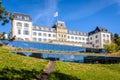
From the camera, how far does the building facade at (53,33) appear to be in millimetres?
A: 113312

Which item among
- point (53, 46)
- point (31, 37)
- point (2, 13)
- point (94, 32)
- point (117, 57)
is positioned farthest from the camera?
point (94, 32)

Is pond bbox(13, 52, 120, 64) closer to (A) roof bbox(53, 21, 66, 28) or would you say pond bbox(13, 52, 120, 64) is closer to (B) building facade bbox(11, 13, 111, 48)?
(B) building facade bbox(11, 13, 111, 48)

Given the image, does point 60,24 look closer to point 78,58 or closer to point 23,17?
point 23,17

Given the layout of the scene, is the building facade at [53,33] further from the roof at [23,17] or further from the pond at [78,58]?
the pond at [78,58]

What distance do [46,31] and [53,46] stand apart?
147 feet

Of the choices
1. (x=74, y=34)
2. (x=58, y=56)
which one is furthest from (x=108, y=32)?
(x=58, y=56)

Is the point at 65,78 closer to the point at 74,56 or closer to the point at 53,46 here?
the point at 74,56

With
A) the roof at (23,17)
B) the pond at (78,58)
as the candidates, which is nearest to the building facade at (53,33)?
the roof at (23,17)

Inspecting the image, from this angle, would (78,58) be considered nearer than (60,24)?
Yes

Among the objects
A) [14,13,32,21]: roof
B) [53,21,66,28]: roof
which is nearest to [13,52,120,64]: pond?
[14,13,32,21]: roof

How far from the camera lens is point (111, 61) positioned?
63.6m

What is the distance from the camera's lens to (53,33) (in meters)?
132

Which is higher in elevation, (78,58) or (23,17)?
(23,17)

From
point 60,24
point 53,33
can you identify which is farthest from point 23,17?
point 60,24
